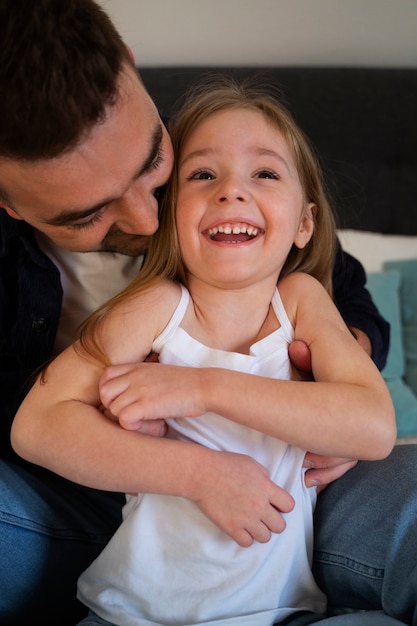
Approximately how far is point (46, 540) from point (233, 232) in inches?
24.6

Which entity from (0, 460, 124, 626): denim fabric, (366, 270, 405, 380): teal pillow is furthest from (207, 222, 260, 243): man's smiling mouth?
(366, 270, 405, 380): teal pillow

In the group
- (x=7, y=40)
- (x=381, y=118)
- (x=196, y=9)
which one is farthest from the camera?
(x=196, y=9)

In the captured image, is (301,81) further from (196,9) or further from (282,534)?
(282,534)

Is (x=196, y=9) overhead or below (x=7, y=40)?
below

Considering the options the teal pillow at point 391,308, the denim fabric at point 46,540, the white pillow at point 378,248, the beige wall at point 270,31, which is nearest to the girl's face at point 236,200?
the denim fabric at point 46,540

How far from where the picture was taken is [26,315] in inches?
53.1

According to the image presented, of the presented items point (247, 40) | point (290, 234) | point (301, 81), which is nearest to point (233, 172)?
point (290, 234)

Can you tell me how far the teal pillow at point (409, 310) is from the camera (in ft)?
6.97

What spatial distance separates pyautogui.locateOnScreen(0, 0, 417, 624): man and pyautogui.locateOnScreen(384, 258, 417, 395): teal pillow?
2.54 feet

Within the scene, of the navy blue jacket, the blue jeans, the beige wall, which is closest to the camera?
the blue jeans

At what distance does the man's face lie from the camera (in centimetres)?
95

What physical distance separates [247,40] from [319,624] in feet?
6.41

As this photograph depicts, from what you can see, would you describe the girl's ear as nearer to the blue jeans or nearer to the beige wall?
the blue jeans

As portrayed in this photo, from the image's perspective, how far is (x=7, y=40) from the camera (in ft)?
2.90
